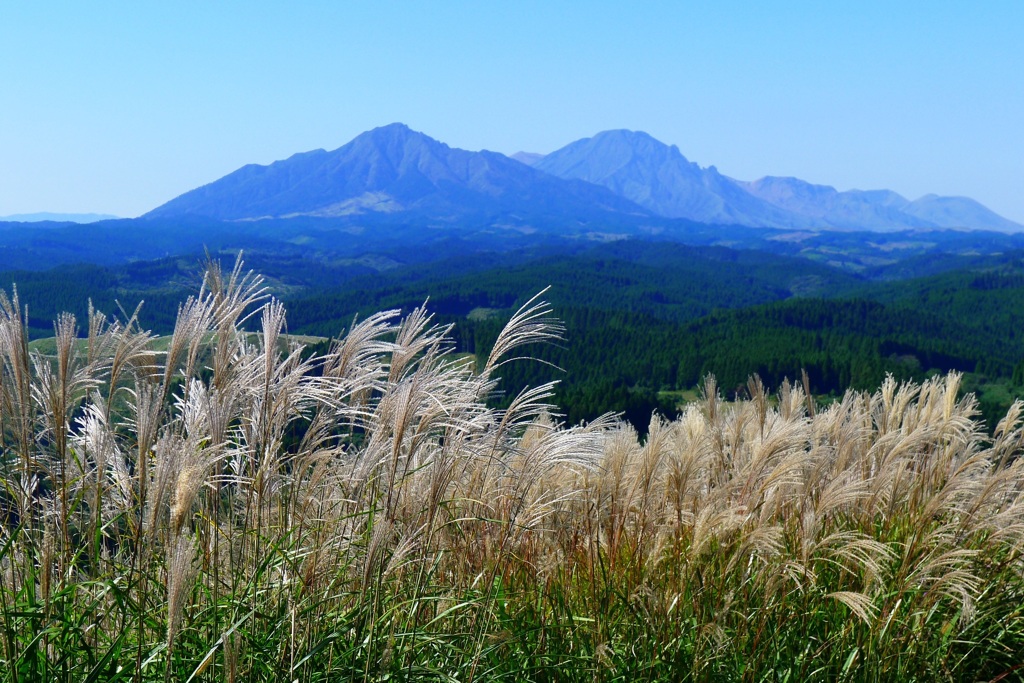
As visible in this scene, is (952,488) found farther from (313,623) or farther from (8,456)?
(8,456)

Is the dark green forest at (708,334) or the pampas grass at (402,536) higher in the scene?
the pampas grass at (402,536)

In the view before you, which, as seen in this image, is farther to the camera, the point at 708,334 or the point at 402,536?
the point at 708,334

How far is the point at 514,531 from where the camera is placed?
340cm

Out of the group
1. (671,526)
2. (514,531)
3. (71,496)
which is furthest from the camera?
(671,526)

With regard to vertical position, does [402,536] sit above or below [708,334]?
above

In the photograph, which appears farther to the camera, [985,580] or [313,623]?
[985,580]

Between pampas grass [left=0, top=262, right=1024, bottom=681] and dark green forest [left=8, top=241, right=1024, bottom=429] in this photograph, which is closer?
pampas grass [left=0, top=262, right=1024, bottom=681]

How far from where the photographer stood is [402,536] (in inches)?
115

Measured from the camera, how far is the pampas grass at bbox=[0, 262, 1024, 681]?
2.48 m

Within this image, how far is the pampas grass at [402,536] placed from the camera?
2.48m

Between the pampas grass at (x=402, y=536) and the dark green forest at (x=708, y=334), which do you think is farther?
the dark green forest at (x=708, y=334)

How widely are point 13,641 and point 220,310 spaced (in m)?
1.21

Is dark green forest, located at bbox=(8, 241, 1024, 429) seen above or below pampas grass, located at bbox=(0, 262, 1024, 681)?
below

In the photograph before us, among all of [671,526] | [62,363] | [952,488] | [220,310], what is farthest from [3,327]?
[952,488]
